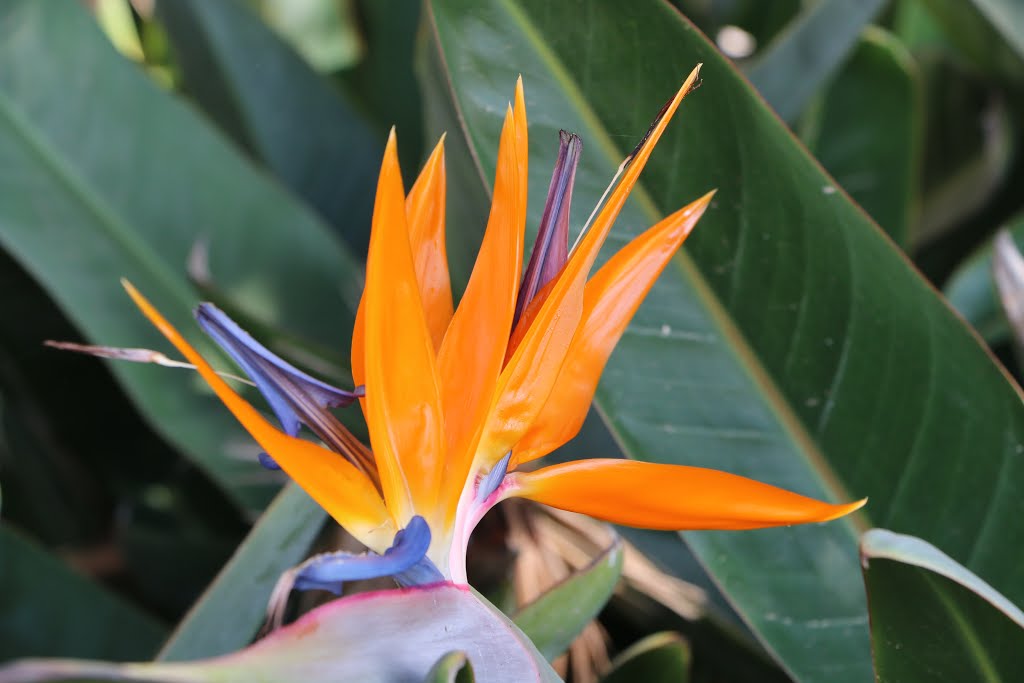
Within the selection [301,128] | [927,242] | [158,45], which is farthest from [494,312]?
[158,45]

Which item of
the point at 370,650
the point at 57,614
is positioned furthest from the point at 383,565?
the point at 57,614

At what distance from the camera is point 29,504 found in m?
0.98

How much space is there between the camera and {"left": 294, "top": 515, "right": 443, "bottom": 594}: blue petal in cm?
26

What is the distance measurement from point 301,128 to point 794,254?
60 centimetres

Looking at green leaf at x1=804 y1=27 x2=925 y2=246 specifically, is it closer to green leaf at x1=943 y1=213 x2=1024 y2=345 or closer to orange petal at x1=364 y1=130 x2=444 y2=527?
green leaf at x1=943 y1=213 x2=1024 y2=345

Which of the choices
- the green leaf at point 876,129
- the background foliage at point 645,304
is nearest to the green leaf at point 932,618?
the background foliage at point 645,304

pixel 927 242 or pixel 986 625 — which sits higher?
pixel 986 625

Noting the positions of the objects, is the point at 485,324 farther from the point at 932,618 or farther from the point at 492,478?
the point at 932,618

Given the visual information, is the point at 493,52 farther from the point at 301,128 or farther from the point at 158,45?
the point at 158,45

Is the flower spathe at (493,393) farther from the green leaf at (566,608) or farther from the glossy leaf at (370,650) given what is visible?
the green leaf at (566,608)

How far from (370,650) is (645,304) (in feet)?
0.95

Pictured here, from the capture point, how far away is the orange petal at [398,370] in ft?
0.85

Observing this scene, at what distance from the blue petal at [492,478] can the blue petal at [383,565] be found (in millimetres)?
31

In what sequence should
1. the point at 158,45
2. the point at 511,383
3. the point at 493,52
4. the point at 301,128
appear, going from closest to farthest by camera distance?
Answer: the point at 511,383 → the point at 493,52 → the point at 301,128 → the point at 158,45
